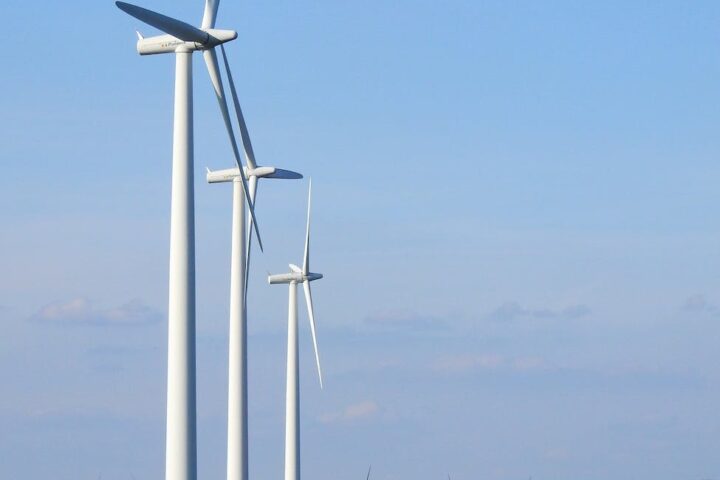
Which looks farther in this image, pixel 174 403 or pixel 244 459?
pixel 244 459

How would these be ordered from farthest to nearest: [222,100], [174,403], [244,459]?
[244,459], [222,100], [174,403]

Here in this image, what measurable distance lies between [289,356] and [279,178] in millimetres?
13593

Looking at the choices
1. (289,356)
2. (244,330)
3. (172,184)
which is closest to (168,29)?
(172,184)

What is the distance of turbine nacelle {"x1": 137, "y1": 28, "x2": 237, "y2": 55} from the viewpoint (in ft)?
178

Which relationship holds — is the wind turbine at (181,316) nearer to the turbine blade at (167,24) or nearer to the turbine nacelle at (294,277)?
the turbine blade at (167,24)

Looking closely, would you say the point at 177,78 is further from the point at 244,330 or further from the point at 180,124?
the point at 244,330

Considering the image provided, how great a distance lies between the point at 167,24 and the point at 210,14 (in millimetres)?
7687

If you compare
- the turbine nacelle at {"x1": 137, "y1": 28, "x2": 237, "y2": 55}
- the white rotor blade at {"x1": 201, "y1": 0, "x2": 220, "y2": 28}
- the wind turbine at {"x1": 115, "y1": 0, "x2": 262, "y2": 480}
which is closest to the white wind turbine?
the white rotor blade at {"x1": 201, "y1": 0, "x2": 220, "y2": 28}

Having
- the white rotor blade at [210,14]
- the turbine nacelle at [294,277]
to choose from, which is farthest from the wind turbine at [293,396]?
the white rotor blade at [210,14]

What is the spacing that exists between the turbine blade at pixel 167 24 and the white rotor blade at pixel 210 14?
16.6ft

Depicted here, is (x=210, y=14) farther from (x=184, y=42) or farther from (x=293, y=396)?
(x=293, y=396)

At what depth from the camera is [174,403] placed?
50.9 meters

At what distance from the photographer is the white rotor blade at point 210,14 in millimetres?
59500

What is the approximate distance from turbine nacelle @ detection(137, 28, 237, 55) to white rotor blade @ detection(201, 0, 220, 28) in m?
4.30
